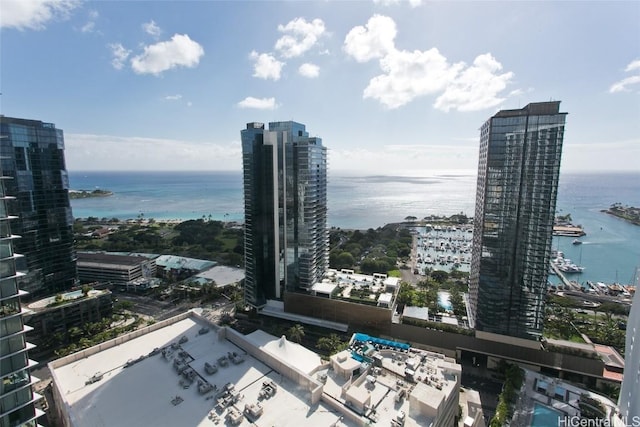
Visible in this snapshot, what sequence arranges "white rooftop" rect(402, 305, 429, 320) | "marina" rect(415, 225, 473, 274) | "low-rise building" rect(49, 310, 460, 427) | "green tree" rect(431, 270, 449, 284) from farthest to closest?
"marina" rect(415, 225, 473, 274), "green tree" rect(431, 270, 449, 284), "white rooftop" rect(402, 305, 429, 320), "low-rise building" rect(49, 310, 460, 427)

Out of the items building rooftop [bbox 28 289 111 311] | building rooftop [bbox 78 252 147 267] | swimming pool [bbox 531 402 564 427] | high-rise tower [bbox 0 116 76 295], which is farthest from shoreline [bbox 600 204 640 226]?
high-rise tower [bbox 0 116 76 295]

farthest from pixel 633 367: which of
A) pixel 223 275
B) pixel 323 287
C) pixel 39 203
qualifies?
pixel 39 203

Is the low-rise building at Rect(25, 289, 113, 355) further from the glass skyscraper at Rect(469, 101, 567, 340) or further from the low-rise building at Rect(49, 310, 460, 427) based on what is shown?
the glass skyscraper at Rect(469, 101, 567, 340)

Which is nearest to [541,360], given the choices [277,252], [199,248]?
[277,252]

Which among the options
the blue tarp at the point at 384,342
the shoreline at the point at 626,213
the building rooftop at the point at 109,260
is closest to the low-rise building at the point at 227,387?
the blue tarp at the point at 384,342

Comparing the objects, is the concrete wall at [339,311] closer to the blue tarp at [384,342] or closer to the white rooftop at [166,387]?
the blue tarp at [384,342]
